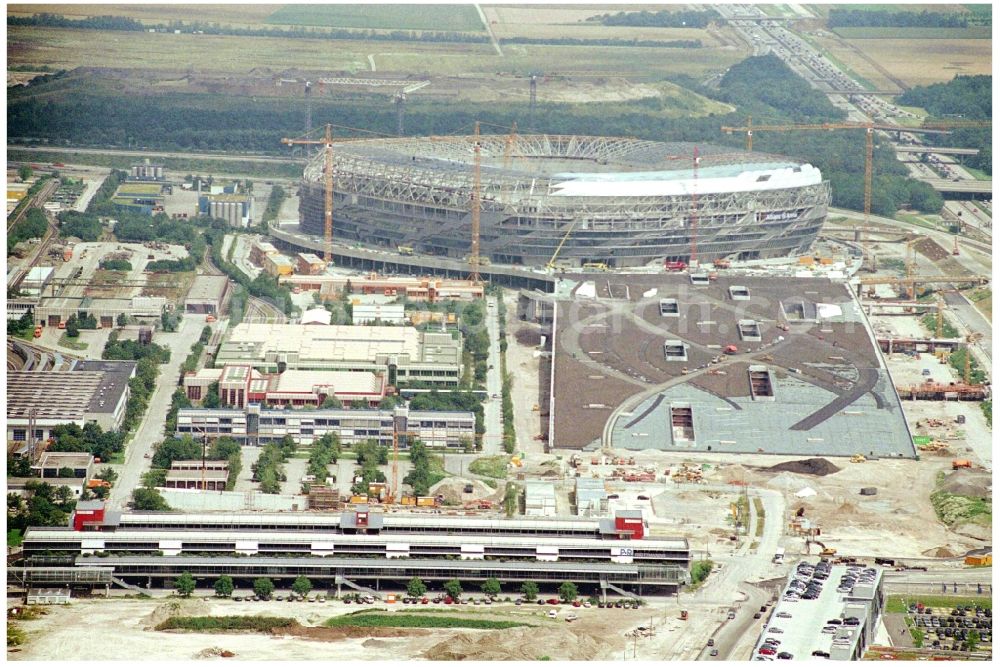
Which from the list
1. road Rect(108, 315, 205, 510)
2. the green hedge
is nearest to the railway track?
road Rect(108, 315, 205, 510)

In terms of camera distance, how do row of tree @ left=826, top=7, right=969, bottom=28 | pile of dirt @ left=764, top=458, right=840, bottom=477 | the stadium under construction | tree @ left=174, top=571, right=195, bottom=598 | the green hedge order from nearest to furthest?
1. the green hedge
2. tree @ left=174, top=571, right=195, bottom=598
3. pile of dirt @ left=764, top=458, right=840, bottom=477
4. the stadium under construction
5. row of tree @ left=826, top=7, right=969, bottom=28

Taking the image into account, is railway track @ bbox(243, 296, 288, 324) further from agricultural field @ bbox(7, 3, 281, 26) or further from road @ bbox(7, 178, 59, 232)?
agricultural field @ bbox(7, 3, 281, 26)

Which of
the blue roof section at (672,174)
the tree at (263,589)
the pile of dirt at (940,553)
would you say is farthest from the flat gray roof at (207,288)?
the pile of dirt at (940,553)

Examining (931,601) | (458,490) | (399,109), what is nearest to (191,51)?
(399,109)

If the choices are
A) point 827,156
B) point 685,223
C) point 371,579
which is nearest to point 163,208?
point 685,223

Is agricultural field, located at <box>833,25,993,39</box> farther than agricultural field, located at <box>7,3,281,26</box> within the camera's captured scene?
Yes
